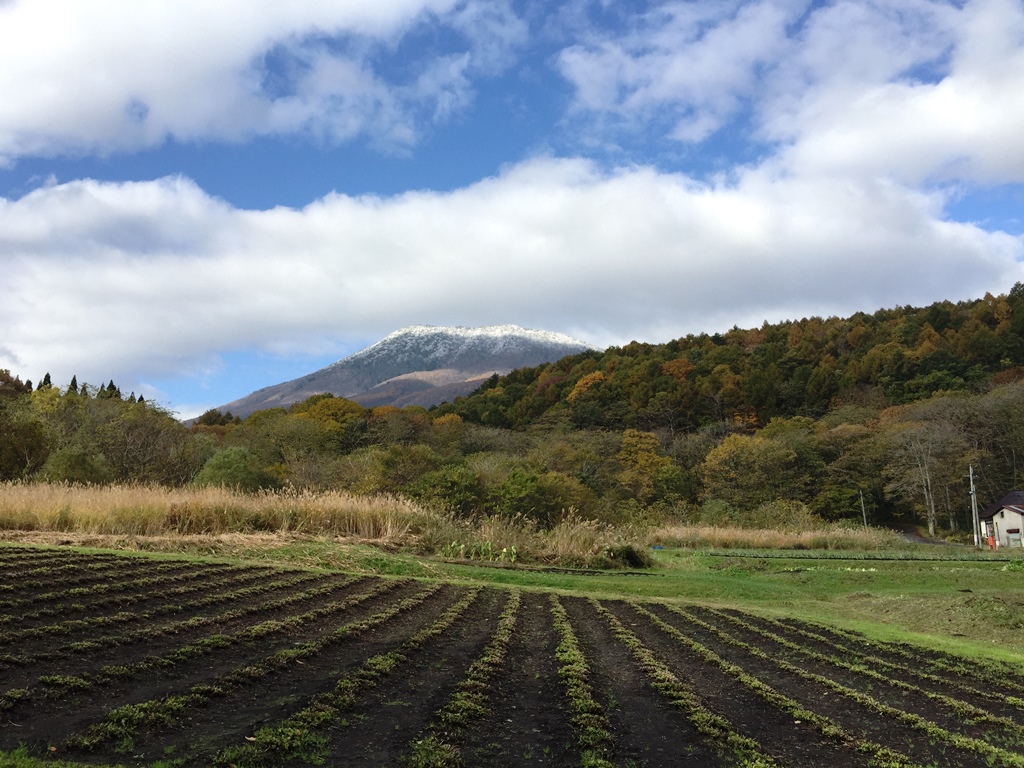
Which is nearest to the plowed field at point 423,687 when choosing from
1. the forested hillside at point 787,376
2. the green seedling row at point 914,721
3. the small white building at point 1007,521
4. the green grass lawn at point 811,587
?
the green seedling row at point 914,721

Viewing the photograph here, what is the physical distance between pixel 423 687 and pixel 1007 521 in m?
53.9

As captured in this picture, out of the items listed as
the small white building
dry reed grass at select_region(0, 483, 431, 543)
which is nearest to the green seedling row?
dry reed grass at select_region(0, 483, 431, 543)

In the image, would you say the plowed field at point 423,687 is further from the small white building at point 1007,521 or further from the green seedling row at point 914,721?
the small white building at point 1007,521

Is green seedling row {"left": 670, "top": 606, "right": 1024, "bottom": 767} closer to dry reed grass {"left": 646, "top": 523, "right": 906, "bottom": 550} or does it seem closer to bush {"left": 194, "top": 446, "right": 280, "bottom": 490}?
bush {"left": 194, "top": 446, "right": 280, "bottom": 490}

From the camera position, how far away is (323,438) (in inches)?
2127

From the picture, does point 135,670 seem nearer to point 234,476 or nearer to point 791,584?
point 791,584

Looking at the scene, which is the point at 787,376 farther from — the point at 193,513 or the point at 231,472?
the point at 193,513

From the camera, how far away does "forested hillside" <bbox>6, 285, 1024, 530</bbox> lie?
30.1 metres

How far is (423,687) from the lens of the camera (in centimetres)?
538

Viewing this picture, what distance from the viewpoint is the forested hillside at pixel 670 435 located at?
30125 millimetres

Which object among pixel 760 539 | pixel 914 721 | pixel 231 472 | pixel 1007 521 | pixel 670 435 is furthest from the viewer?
pixel 670 435

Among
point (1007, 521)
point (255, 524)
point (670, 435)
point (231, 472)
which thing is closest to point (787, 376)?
point (670, 435)

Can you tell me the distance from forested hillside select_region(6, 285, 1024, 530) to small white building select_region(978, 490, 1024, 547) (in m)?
3.79

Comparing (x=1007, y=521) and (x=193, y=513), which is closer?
(x=193, y=513)
